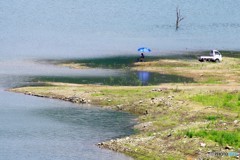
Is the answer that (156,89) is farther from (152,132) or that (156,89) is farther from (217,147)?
(217,147)

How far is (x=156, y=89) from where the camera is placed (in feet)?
267

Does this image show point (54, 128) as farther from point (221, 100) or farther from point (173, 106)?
point (221, 100)

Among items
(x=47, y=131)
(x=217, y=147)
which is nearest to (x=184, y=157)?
(x=217, y=147)

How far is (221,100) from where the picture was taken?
7294 centimetres

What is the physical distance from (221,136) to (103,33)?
316ft

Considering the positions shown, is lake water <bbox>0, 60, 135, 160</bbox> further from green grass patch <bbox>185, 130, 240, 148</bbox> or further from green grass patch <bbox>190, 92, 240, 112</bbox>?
green grass patch <bbox>190, 92, 240, 112</bbox>

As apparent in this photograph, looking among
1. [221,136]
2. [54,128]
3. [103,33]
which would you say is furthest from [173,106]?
[103,33]

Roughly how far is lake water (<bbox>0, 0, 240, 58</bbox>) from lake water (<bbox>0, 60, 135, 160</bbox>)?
3628cm

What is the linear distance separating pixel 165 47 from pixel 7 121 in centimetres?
6392

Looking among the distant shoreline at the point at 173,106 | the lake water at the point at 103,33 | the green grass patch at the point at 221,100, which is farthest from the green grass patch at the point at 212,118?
the lake water at the point at 103,33

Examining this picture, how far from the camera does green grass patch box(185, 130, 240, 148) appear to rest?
185 feet

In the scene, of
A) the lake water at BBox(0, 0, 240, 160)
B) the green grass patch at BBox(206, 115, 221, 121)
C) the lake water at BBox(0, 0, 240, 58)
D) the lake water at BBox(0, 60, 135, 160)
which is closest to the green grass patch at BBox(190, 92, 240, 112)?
the green grass patch at BBox(206, 115, 221, 121)

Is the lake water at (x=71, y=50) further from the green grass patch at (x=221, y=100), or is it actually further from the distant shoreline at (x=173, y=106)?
the green grass patch at (x=221, y=100)

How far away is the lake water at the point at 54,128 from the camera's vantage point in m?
58.9
